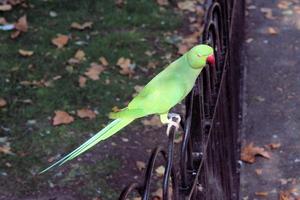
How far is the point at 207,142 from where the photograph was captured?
2195mm

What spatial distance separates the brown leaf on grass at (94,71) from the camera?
5.14m

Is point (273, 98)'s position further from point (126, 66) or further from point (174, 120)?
point (174, 120)

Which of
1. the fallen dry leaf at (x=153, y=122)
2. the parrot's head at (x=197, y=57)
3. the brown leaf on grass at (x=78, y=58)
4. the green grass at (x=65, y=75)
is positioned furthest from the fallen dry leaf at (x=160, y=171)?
the parrot's head at (x=197, y=57)

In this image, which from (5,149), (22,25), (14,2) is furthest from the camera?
(14,2)

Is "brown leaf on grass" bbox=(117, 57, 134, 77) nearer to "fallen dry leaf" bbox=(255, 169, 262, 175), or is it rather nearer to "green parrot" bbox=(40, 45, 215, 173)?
"fallen dry leaf" bbox=(255, 169, 262, 175)

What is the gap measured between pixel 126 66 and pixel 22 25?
47.2 inches

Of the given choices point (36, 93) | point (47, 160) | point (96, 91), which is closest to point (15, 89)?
point (36, 93)

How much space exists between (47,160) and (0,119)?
62 centimetres

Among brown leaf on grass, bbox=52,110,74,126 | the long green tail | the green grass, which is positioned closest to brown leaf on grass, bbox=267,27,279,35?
the green grass

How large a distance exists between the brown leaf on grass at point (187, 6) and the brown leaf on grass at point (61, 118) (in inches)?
89.9

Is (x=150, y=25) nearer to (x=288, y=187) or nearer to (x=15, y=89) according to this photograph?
(x=15, y=89)

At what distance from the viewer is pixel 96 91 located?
4.95 meters

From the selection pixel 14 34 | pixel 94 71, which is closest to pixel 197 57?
pixel 94 71

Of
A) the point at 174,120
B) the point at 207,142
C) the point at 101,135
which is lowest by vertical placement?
the point at 207,142
